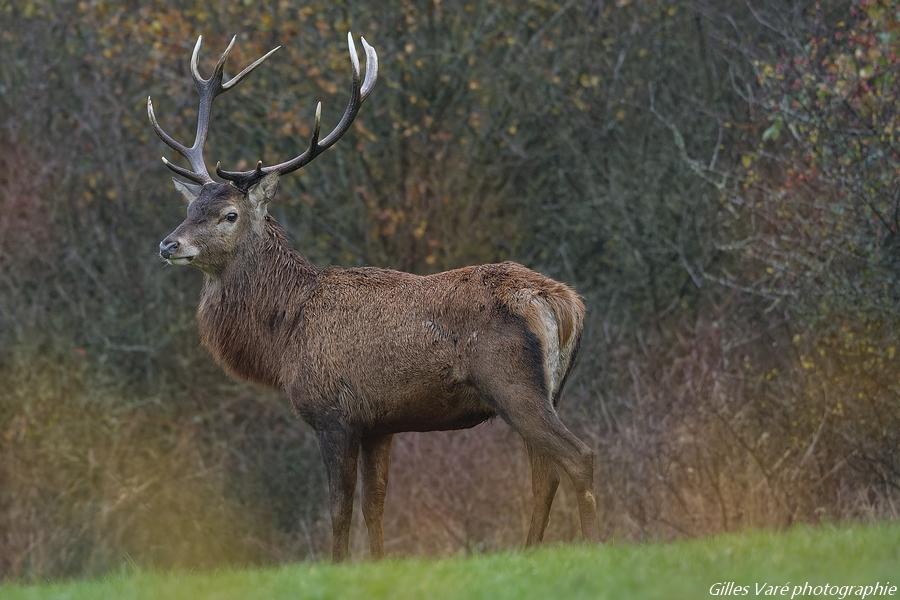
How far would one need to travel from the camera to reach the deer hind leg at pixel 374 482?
30.7 feet

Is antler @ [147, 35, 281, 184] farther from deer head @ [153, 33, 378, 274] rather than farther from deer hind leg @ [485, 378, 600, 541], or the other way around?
deer hind leg @ [485, 378, 600, 541]

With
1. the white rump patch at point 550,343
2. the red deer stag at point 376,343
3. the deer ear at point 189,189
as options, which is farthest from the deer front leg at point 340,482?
the deer ear at point 189,189

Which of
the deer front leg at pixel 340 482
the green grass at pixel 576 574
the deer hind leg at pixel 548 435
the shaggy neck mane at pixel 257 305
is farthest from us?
the shaggy neck mane at pixel 257 305

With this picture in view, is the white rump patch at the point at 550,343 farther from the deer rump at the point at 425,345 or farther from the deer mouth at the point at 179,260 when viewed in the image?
the deer mouth at the point at 179,260

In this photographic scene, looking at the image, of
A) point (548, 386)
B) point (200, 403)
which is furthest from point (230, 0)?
point (548, 386)

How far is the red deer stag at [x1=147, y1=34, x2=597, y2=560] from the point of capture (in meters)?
8.79

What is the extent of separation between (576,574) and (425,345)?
274 cm

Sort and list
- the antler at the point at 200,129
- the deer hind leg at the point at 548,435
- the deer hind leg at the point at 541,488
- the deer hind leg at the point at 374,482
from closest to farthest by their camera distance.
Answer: the deer hind leg at the point at 548,435
the deer hind leg at the point at 541,488
the deer hind leg at the point at 374,482
the antler at the point at 200,129

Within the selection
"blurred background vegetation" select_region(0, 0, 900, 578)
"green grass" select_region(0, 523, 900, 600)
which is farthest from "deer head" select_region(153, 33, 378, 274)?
"blurred background vegetation" select_region(0, 0, 900, 578)

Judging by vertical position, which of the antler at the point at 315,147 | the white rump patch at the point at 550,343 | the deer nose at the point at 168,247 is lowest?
the white rump patch at the point at 550,343

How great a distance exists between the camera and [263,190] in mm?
9977

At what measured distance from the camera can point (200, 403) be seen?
18375 millimetres

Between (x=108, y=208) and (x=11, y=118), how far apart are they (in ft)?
4.76

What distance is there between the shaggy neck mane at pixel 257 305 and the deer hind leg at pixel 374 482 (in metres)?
0.68
